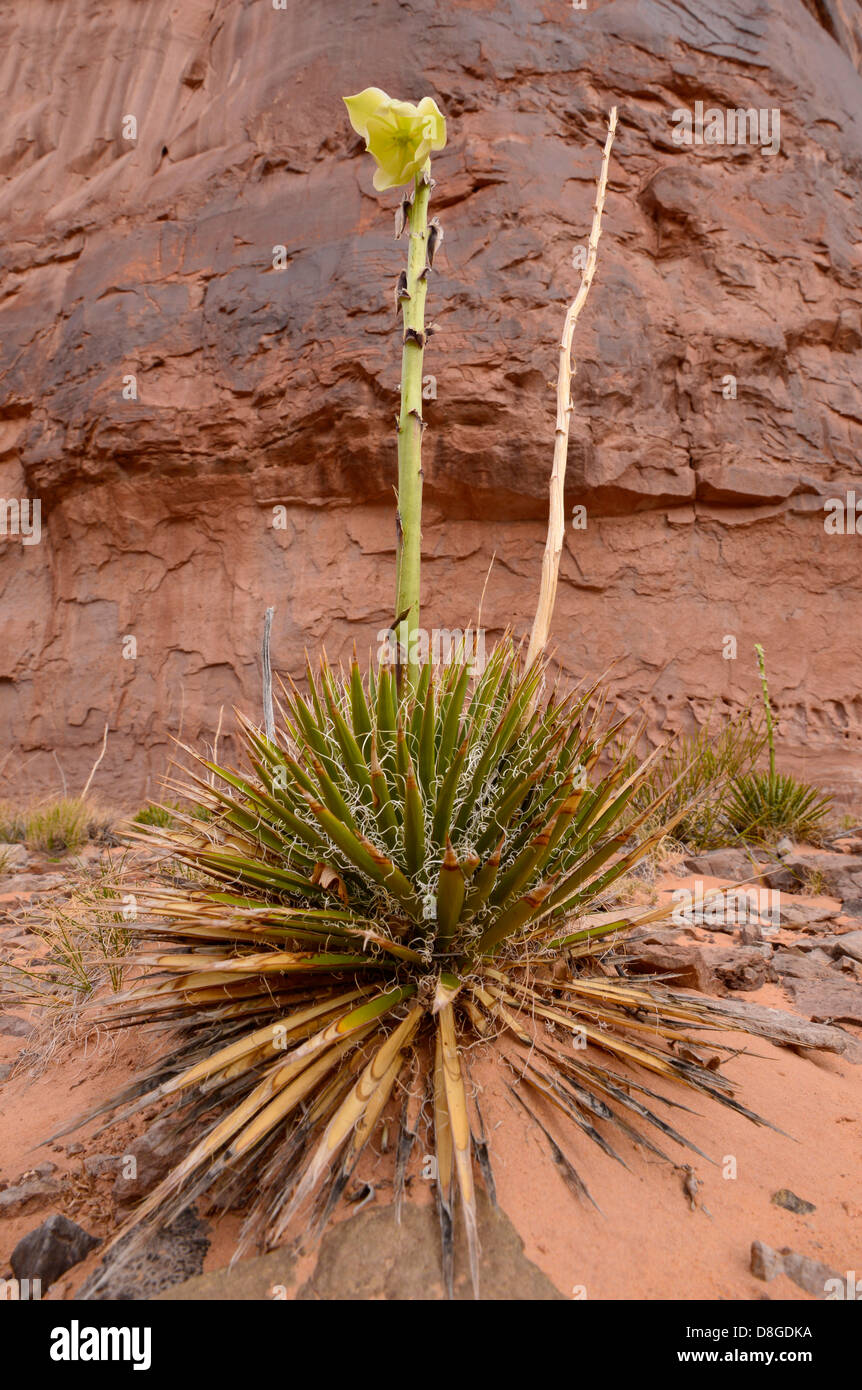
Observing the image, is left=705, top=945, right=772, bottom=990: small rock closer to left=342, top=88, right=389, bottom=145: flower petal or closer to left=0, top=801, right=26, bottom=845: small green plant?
left=342, top=88, right=389, bottom=145: flower petal

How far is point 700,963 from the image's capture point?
3102 mm

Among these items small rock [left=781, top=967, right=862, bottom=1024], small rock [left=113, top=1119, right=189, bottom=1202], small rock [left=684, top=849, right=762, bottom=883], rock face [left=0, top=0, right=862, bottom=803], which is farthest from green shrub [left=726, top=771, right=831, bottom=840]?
small rock [left=113, top=1119, right=189, bottom=1202]

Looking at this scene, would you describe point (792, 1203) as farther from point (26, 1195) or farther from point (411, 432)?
point (411, 432)

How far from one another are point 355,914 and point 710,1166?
108 centimetres

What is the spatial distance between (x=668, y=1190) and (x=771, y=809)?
142 inches

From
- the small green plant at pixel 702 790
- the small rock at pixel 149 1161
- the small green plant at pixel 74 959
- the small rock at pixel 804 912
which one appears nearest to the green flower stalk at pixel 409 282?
the small rock at pixel 149 1161

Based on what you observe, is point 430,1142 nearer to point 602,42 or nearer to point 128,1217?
point 128,1217

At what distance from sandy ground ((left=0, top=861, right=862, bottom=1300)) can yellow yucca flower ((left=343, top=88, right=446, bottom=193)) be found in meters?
2.70

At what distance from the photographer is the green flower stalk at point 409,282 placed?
267cm

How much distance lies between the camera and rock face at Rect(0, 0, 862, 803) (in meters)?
7.79

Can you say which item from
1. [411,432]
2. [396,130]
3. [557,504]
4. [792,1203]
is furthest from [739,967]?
[396,130]

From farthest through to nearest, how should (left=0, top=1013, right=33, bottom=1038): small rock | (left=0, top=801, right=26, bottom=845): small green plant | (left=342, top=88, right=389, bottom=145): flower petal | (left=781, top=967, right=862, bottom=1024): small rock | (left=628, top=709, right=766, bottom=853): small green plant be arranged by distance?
(left=0, top=801, right=26, bottom=845): small green plant < (left=628, top=709, right=766, bottom=853): small green plant < (left=0, top=1013, right=33, bottom=1038): small rock < (left=781, top=967, right=862, bottom=1024): small rock < (left=342, top=88, right=389, bottom=145): flower petal

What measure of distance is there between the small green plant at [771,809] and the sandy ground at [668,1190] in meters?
2.78

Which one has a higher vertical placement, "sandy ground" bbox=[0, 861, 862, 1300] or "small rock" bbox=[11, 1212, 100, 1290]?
"sandy ground" bbox=[0, 861, 862, 1300]
